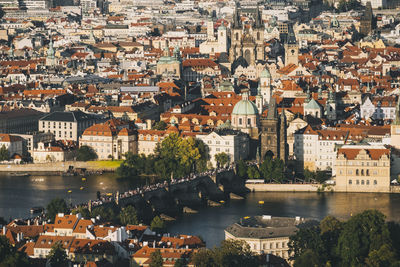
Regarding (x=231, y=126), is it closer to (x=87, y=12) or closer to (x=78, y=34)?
(x=78, y=34)

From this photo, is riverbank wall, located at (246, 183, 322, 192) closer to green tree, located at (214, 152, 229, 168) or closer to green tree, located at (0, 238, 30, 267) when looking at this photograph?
green tree, located at (214, 152, 229, 168)

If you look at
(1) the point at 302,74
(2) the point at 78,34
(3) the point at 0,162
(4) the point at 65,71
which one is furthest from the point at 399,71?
(2) the point at 78,34

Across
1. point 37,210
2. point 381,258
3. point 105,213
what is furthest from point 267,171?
point 381,258

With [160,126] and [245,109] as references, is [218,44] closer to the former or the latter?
[160,126]

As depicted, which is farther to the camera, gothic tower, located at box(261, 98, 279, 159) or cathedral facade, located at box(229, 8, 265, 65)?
cathedral facade, located at box(229, 8, 265, 65)

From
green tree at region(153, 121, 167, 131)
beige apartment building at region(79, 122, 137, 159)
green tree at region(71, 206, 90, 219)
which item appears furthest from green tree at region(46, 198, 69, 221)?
green tree at region(153, 121, 167, 131)
